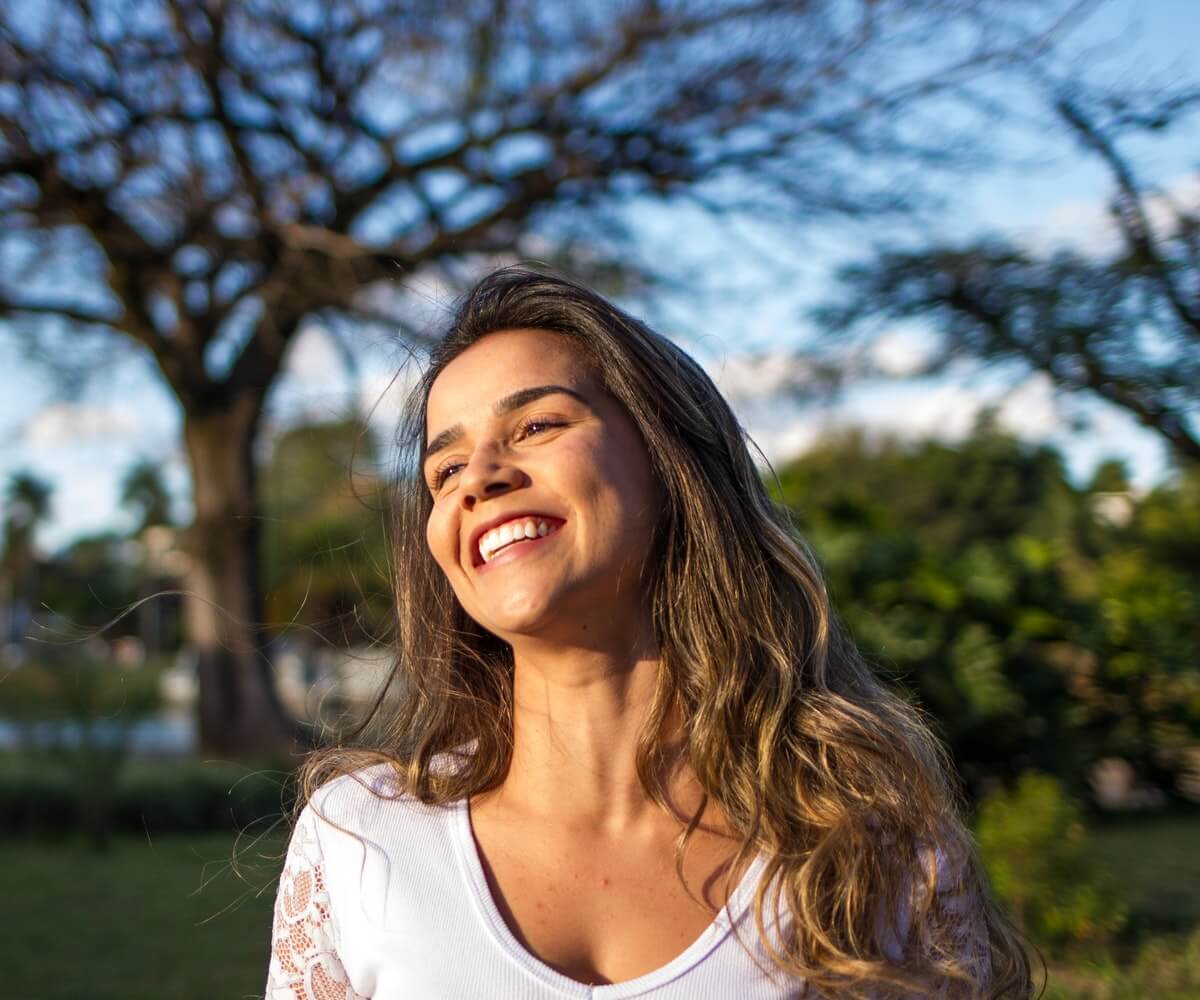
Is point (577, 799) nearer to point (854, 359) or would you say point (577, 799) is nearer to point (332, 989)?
point (332, 989)

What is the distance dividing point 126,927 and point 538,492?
548 cm

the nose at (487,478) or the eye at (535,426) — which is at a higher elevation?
the eye at (535,426)

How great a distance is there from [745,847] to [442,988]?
0.46 meters

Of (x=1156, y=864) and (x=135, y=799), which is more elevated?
(x=135, y=799)

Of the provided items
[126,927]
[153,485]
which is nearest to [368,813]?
[126,927]

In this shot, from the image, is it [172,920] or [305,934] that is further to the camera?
[172,920]

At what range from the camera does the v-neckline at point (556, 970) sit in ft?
5.49

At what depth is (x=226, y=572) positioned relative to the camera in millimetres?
11586

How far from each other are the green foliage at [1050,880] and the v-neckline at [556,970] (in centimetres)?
345

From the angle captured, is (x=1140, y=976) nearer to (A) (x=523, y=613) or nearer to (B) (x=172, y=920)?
(A) (x=523, y=613)

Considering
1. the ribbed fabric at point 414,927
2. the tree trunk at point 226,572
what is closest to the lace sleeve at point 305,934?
the ribbed fabric at point 414,927

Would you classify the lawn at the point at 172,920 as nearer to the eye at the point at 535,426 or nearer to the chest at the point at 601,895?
the chest at the point at 601,895

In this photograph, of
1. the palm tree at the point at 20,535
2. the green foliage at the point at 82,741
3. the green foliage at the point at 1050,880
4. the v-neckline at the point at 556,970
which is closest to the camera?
the v-neckline at the point at 556,970

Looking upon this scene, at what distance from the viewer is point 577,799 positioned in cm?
195
